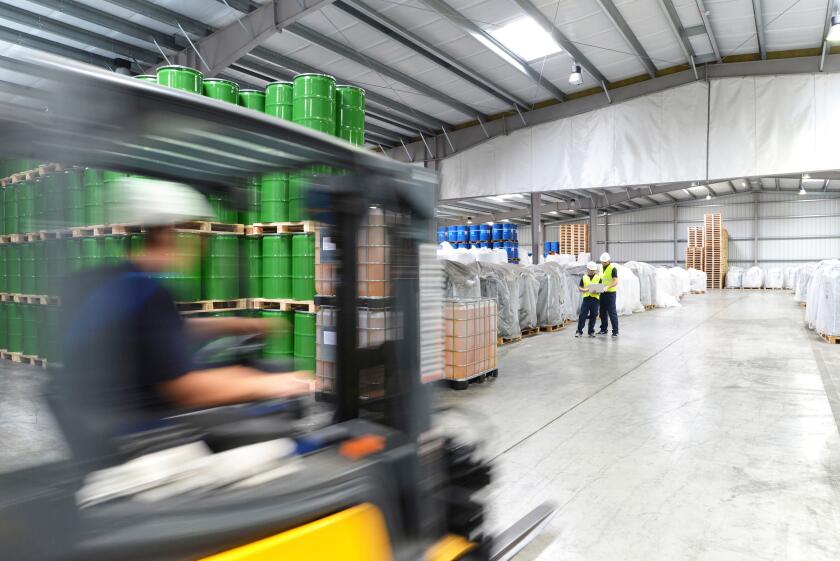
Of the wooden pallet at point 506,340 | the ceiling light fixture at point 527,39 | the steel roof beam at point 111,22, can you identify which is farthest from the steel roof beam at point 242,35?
the wooden pallet at point 506,340

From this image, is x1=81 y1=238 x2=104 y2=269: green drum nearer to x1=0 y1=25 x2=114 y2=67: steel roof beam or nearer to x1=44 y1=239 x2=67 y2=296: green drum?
x1=44 y1=239 x2=67 y2=296: green drum

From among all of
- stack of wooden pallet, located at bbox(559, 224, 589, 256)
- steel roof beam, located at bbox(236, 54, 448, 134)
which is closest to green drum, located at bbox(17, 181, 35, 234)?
steel roof beam, located at bbox(236, 54, 448, 134)

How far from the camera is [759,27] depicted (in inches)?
387

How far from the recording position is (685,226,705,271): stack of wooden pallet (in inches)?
1041

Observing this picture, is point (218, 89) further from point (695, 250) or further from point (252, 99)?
point (695, 250)

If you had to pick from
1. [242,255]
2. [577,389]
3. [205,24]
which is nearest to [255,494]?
[242,255]

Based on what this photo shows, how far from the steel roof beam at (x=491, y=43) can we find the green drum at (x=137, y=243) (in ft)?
25.0

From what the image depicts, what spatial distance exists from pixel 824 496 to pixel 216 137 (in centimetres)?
386

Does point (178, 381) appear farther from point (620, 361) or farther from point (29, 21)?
point (29, 21)

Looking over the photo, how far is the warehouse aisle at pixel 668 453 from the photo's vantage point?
2754 millimetres

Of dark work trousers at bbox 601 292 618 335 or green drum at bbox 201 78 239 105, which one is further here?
dark work trousers at bbox 601 292 618 335

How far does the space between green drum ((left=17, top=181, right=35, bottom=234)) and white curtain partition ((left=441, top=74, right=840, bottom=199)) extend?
12.0m

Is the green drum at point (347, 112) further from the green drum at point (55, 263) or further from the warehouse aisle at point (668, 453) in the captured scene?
the green drum at point (55, 263)

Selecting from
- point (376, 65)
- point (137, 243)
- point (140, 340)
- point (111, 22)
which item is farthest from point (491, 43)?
point (140, 340)
